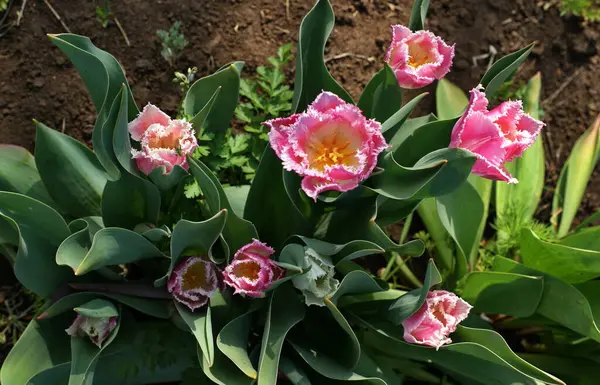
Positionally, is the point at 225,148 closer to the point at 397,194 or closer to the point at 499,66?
the point at 397,194

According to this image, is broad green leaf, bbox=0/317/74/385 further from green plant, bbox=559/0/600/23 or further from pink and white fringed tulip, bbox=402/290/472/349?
green plant, bbox=559/0/600/23

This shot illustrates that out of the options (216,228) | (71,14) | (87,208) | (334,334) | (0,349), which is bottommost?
(0,349)

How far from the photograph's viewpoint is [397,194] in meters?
1.11

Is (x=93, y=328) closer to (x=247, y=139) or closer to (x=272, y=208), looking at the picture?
(x=272, y=208)

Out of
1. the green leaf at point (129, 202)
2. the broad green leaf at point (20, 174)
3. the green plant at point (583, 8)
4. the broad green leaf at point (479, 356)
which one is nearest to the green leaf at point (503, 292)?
the broad green leaf at point (479, 356)

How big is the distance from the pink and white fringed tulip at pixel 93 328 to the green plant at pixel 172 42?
2.89 feet

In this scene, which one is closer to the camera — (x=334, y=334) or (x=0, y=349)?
(x=334, y=334)

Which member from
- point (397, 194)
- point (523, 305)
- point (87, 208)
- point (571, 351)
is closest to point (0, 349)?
point (87, 208)

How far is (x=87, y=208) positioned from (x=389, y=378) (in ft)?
2.69

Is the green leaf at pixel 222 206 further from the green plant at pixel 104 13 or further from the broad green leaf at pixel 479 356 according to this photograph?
the green plant at pixel 104 13

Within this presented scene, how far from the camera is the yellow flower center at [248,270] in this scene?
1.16m

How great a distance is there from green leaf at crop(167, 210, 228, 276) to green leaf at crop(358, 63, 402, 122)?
42 centimetres

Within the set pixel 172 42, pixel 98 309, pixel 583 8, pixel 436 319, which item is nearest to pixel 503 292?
pixel 436 319

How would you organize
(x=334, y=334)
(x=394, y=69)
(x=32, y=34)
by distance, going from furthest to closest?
(x=32, y=34) → (x=334, y=334) → (x=394, y=69)
